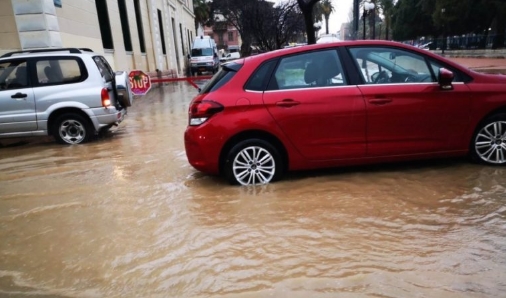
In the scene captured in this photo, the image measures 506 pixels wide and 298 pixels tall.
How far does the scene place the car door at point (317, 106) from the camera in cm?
452

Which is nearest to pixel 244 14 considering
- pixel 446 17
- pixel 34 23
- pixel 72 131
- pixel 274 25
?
pixel 274 25

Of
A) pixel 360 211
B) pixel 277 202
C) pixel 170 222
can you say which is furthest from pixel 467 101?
pixel 170 222

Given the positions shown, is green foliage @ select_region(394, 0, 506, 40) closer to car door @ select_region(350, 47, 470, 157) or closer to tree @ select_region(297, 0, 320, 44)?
tree @ select_region(297, 0, 320, 44)

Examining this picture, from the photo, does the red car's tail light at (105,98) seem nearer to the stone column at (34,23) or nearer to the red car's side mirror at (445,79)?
the stone column at (34,23)

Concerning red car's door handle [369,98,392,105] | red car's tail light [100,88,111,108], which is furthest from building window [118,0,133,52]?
red car's door handle [369,98,392,105]

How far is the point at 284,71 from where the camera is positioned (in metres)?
4.64

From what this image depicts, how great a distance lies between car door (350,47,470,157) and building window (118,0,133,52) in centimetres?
1654

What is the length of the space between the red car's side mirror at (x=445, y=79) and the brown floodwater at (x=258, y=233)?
3.39 ft

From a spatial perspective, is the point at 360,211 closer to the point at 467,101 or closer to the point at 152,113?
the point at 467,101

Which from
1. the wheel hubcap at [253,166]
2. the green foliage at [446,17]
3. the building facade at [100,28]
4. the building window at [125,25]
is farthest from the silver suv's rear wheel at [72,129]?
the green foliage at [446,17]

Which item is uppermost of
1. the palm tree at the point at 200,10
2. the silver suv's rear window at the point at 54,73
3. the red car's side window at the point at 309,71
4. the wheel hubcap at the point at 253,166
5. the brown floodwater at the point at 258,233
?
the palm tree at the point at 200,10

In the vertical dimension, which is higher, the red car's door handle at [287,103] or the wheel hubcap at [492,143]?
the red car's door handle at [287,103]

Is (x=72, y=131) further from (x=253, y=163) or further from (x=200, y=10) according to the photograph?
(x=200, y=10)

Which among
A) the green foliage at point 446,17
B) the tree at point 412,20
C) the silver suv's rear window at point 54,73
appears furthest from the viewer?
the tree at point 412,20
